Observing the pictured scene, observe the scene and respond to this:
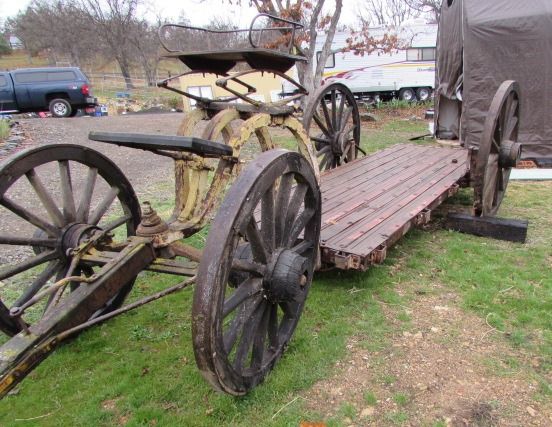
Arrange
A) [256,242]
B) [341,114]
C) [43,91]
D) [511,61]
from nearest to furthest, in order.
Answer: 1. [256,242]
2. [341,114]
3. [511,61]
4. [43,91]

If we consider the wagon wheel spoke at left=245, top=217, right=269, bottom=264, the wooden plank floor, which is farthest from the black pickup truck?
the wagon wheel spoke at left=245, top=217, right=269, bottom=264

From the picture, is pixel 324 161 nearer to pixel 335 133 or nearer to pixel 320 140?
pixel 320 140

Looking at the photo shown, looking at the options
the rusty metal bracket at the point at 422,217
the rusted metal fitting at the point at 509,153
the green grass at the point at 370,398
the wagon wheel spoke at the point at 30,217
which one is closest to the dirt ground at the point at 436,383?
the green grass at the point at 370,398

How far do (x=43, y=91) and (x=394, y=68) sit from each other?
15.0 m

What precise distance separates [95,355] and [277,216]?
168cm

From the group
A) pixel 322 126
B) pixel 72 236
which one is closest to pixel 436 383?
pixel 72 236

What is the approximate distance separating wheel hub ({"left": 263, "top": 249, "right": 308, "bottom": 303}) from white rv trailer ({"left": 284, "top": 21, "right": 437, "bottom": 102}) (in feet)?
62.6

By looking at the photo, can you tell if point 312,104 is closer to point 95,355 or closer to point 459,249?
point 459,249

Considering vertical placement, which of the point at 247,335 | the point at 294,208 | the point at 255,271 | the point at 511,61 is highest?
the point at 511,61

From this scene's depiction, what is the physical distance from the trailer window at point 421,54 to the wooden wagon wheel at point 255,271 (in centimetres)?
2037

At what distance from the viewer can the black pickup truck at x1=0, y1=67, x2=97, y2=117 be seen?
17328 mm

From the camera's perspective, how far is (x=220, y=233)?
2.09 m

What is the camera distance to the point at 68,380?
2949 mm

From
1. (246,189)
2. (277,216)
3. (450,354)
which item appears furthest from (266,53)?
(450,354)
